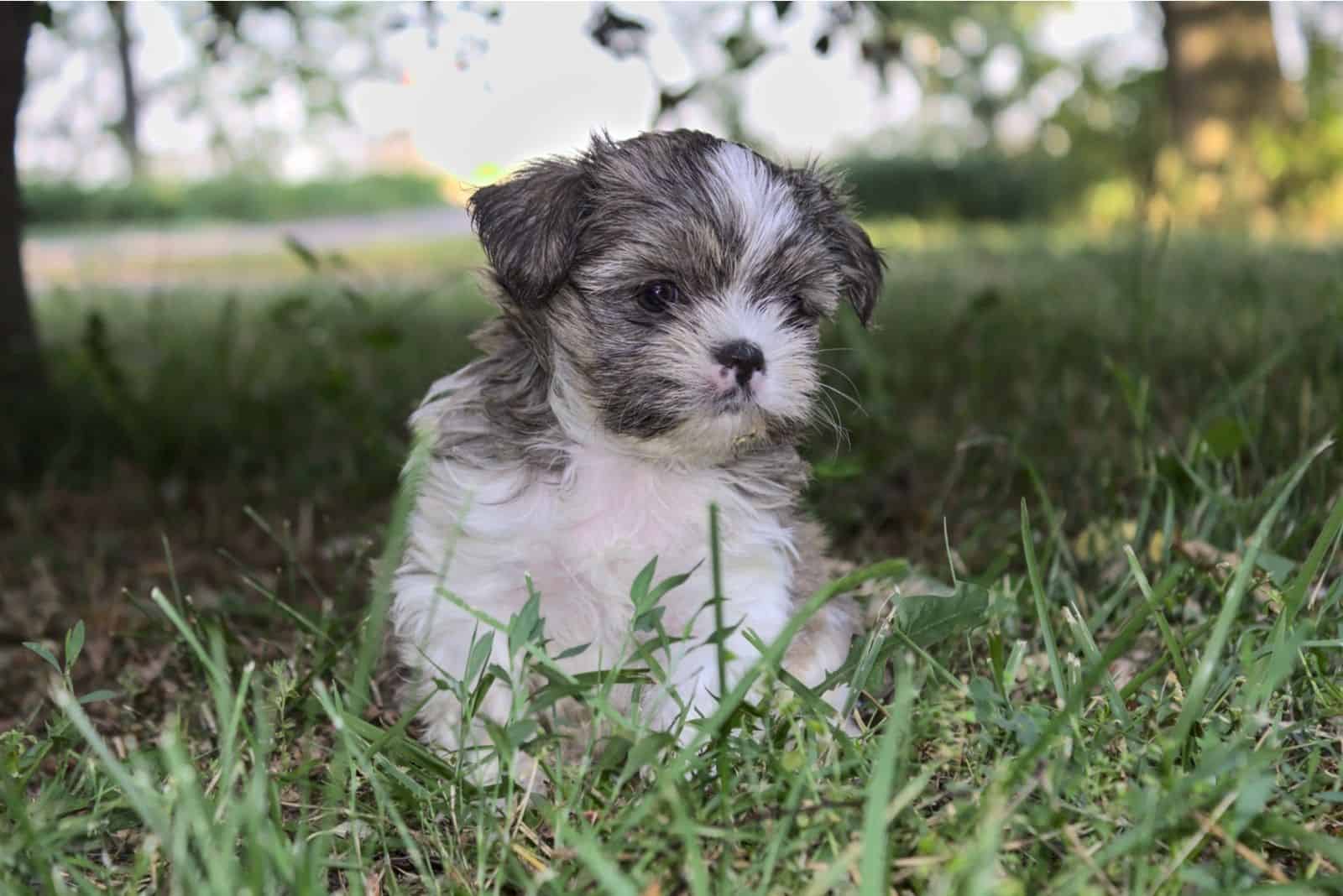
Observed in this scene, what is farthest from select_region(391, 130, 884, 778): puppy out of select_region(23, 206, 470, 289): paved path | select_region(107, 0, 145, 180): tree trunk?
select_region(107, 0, 145, 180): tree trunk

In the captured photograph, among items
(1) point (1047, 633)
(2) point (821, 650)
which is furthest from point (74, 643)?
(1) point (1047, 633)

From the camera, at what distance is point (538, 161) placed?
3.66 meters

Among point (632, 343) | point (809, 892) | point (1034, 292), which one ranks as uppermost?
point (632, 343)

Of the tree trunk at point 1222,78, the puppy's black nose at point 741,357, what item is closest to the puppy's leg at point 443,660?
the puppy's black nose at point 741,357

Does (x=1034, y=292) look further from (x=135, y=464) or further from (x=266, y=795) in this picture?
(x=266, y=795)

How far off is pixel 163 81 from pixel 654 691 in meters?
17.5

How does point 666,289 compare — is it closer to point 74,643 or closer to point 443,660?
point 443,660

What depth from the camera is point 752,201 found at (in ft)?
11.1

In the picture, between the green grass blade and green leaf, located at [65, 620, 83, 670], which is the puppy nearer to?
the green grass blade

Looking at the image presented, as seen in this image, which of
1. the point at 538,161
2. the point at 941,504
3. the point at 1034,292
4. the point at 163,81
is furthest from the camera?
the point at 163,81

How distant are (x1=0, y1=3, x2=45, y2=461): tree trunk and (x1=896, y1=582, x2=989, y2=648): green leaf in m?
4.96

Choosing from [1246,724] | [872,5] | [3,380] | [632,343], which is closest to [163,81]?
[3,380]

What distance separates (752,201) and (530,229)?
573 millimetres

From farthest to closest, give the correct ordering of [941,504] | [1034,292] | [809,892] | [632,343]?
1. [1034,292]
2. [941,504]
3. [632,343]
4. [809,892]
